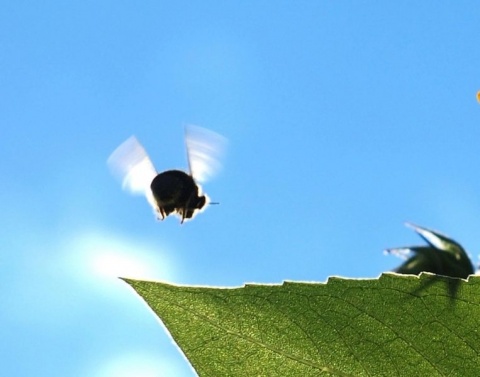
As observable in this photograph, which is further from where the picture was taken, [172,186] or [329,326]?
[172,186]

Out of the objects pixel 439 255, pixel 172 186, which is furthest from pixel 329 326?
pixel 172 186

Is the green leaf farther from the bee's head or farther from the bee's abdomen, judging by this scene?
the bee's head

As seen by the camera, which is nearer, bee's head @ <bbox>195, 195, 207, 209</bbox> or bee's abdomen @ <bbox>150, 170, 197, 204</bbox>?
bee's abdomen @ <bbox>150, 170, 197, 204</bbox>

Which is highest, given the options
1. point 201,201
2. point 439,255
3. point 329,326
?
point 201,201

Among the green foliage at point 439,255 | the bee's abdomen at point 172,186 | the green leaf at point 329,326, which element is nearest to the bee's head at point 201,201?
the bee's abdomen at point 172,186

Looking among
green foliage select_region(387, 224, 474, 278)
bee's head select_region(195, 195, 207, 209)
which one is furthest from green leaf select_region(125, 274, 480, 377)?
bee's head select_region(195, 195, 207, 209)

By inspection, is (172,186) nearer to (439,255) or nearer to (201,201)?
(201,201)
